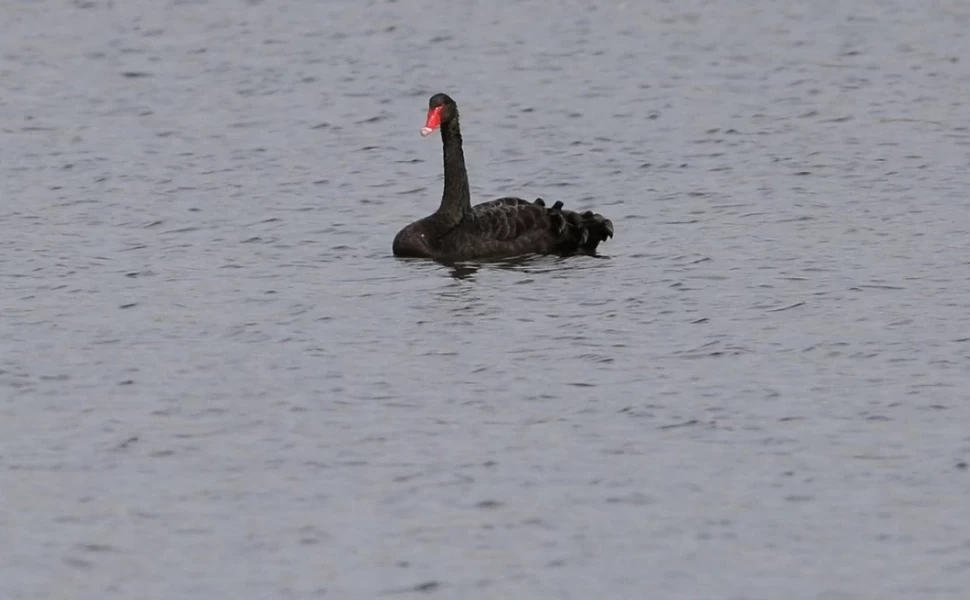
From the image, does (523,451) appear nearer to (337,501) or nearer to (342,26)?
(337,501)

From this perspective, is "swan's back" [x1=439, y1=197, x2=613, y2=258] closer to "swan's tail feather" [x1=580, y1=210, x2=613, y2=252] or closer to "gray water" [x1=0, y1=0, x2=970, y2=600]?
"swan's tail feather" [x1=580, y1=210, x2=613, y2=252]

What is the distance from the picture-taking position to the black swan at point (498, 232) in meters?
16.2

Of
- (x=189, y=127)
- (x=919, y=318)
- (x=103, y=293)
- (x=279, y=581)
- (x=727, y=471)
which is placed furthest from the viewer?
(x=189, y=127)

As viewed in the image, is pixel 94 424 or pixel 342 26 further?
pixel 342 26

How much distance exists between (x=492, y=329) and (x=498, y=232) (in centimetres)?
270

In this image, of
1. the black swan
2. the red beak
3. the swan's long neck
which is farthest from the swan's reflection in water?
the red beak

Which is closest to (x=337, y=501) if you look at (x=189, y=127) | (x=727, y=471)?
(x=727, y=471)

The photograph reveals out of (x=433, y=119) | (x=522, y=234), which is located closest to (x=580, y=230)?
(x=522, y=234)

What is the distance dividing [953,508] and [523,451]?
225 centimetres

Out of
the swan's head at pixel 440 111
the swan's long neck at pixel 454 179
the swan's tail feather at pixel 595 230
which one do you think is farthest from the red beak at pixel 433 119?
the swan's tail feather at pixel 595 230

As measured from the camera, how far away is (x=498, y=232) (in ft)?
53.1

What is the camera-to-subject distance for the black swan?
636 inches

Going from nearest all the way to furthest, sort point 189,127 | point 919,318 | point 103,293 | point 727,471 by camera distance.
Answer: point 727,471
point 919,318
point 103,293
point 189,127

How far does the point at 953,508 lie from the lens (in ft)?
31.2
